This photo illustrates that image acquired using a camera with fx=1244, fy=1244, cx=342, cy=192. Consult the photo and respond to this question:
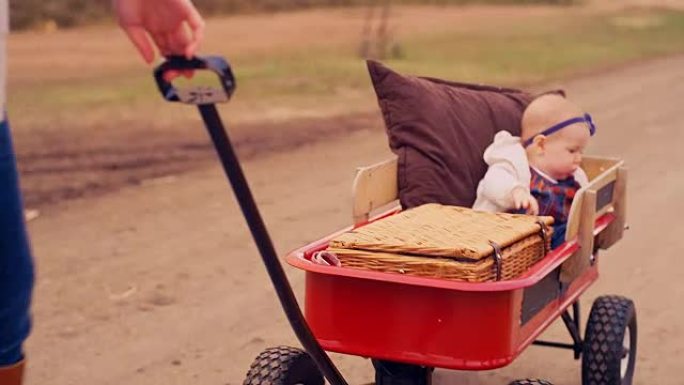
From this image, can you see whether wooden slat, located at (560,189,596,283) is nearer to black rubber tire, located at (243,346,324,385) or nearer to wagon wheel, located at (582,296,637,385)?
wagon wheel, located at (582,296,637,385)

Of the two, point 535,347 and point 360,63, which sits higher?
point 535,347

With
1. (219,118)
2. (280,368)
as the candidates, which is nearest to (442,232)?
(280,368)

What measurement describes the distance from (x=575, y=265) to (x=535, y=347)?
1228mm

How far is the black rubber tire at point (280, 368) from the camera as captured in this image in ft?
12.5

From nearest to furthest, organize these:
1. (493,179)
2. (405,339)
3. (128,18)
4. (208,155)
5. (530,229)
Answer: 1. (128,18)
2. (405,339)
3. (530,229)
4. (493,179)
5. (208,155)

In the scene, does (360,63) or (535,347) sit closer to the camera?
(535,347)

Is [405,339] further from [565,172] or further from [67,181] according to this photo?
[67,181]

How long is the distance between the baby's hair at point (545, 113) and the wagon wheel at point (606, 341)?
0.76 meters

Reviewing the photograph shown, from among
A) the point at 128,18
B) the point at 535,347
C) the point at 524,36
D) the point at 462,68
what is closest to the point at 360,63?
the point at 462,68

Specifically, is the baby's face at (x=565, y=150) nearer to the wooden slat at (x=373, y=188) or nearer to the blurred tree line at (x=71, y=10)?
the wooden slat at (x=373, y=188)

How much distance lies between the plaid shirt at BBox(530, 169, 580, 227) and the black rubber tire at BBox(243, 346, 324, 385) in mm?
1328

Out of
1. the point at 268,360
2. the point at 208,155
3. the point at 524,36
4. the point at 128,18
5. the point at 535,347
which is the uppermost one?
the point at 128,18

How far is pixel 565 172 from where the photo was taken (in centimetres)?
486

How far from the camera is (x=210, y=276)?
6.50 metres
